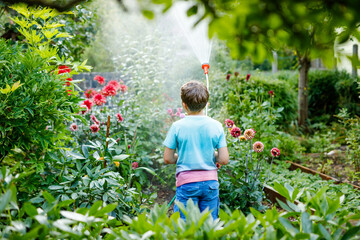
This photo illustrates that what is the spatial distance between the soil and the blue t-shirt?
2.47 metres

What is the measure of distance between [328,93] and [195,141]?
667 cm

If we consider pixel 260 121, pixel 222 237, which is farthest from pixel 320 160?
pixel 222 237

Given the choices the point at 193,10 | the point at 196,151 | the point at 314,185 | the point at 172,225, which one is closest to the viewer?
the point at 193,10

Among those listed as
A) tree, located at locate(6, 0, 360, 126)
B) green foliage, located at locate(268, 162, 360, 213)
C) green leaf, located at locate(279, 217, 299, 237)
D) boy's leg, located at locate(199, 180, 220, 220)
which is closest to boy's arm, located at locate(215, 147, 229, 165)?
boy's leg, located at locate(199, 180, 220, 220)

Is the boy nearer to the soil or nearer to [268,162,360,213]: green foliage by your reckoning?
[268,162,360,213]: green foliage

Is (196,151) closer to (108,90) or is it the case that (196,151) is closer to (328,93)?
(108,90)

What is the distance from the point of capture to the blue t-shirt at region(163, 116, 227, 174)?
7.02 feet

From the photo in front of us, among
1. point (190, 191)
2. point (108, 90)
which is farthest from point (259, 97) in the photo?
point (190, 191)

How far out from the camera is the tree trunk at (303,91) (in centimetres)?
646

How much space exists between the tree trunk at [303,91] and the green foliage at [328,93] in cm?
70

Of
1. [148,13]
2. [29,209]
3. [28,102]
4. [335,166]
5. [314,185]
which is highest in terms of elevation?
[148,13]

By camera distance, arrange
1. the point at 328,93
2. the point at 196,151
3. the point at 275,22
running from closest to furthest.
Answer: the point at 275,22, the point at 196,151, the point at 328,93

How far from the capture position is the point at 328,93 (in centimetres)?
766

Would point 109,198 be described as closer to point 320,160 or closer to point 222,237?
point 222,237
